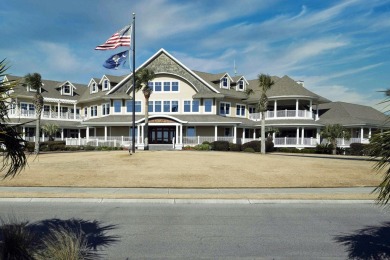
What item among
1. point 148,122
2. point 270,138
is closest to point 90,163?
point 148,122

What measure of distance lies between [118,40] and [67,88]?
2712cm

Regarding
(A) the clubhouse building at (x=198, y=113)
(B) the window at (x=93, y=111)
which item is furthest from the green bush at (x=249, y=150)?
(B) the window at (x=93, y=111)

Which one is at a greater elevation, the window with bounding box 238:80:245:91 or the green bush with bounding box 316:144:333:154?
the window with bounding box 238:80:245:91

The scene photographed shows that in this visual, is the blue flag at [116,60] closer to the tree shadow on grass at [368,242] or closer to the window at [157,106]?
the window at [157,106]

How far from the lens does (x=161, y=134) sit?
44.2 m

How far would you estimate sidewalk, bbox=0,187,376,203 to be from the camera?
457 inches

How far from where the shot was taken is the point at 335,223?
339 inches

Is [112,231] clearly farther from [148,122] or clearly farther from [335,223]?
[148,122]

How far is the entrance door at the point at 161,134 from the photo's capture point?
43.9 metres

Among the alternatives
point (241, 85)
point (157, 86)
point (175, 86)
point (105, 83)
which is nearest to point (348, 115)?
point (241, 85)

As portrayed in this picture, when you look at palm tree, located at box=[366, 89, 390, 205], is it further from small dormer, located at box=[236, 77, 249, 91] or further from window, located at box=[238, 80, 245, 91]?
window, located at box=[238, 80, 245, 91]

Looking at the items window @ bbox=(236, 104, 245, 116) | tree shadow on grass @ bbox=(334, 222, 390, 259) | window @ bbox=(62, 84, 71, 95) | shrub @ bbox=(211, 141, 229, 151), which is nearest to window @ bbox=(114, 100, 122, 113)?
window @ bbox=(62, 84, 71, 95)

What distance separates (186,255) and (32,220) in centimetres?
470

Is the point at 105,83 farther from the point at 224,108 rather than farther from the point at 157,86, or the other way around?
the point at 224,108
